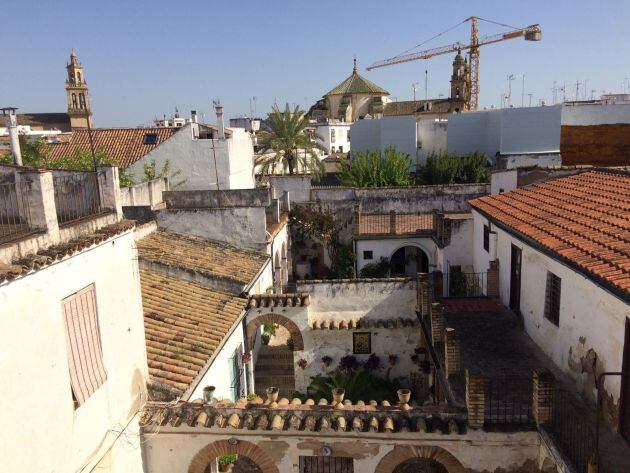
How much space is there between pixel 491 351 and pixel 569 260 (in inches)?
120

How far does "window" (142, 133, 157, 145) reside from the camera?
95.6ft

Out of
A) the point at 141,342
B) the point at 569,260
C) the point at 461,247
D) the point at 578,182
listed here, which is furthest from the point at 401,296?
the point at 141,342

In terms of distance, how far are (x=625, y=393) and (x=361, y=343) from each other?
8300mm

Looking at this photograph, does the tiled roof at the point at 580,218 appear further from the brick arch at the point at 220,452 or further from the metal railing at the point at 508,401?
the brick arch at the point at 220,452

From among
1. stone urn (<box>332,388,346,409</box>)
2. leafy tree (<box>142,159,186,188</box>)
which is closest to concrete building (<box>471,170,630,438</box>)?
stone urn (<box>332,388,346,409</box>)

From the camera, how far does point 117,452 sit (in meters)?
7.41

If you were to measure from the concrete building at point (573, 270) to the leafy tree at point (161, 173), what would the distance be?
16305 millimetres

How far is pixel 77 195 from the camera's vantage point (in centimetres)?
777

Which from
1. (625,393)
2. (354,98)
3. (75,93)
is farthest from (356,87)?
(625,393)

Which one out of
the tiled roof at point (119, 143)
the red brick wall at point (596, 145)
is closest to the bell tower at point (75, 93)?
the tiled roof at point (119, 143)

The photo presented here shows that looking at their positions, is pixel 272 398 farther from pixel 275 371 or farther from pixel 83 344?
pixel 275 371

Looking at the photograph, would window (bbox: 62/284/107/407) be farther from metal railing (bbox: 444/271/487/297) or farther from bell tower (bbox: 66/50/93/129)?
bell tower (bbox: 66/50/93/129)

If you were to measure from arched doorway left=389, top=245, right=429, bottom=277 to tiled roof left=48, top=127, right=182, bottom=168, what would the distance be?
14.2 m

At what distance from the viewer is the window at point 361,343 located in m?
14.9
